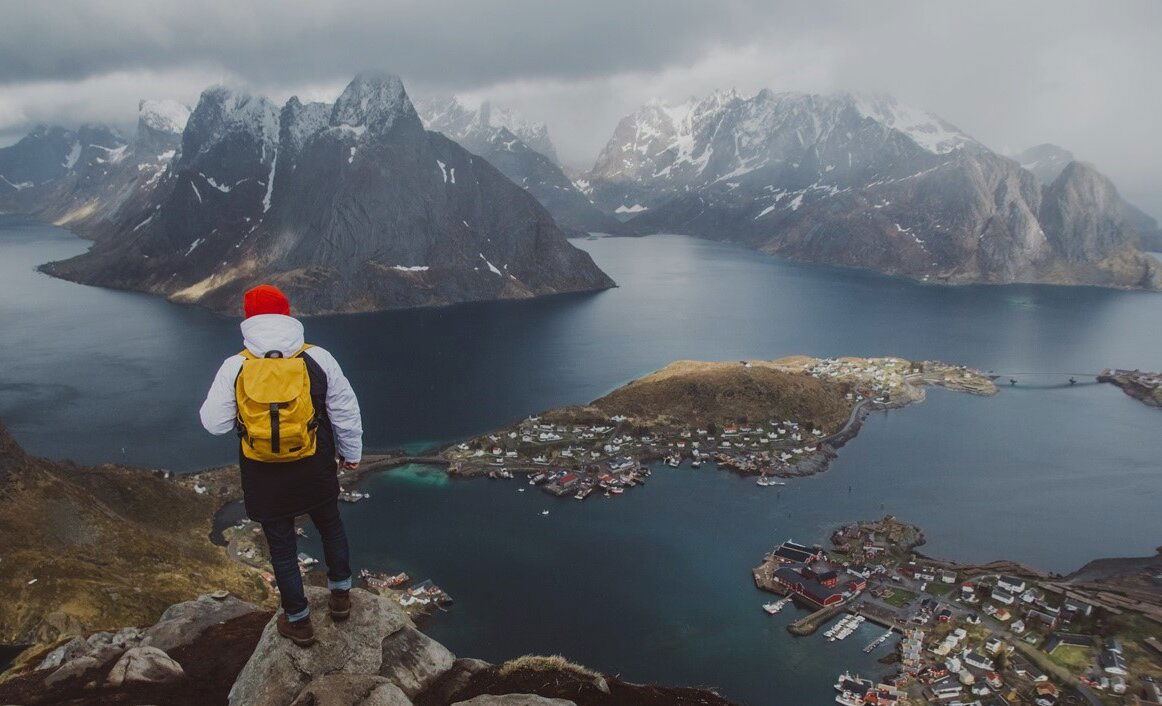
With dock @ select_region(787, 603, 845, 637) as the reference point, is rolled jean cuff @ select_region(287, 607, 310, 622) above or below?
above

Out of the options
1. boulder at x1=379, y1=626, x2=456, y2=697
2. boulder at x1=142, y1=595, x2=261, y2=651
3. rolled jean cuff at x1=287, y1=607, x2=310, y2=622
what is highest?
rolled jean cuff at x1=287, y1=607, x2=310, y2=622

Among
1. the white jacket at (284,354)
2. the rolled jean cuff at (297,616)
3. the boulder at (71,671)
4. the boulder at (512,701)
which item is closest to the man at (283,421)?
the white jacket at (284,354)

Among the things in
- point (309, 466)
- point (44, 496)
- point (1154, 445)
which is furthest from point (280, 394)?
point (1154, 445)

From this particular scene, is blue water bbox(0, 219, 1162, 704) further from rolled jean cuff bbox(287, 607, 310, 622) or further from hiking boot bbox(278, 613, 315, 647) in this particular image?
rolled jean cuff bbox(287, 607, 310, 622)

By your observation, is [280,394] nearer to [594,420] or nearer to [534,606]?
[534,606]

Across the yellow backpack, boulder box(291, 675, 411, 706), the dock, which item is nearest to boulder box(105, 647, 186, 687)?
boulder box(291, 675, 411, 706)

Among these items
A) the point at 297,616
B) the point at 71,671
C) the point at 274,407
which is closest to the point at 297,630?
the point at 297,616

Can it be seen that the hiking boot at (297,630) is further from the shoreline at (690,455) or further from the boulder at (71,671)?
the shoreline at (690,455)
